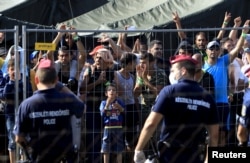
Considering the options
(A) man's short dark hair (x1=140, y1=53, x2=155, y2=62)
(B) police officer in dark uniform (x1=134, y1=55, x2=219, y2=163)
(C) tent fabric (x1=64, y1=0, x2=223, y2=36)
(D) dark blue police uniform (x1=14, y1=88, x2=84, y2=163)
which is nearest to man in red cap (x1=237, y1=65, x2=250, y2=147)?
(B) police officer in dark uniform (x1=134, y1=55, x2=219, y2=163)

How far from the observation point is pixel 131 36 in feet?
44.8

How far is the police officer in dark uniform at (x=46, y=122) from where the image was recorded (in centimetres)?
900

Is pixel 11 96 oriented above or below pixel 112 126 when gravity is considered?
above

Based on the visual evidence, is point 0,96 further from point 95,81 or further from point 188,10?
point 188,10

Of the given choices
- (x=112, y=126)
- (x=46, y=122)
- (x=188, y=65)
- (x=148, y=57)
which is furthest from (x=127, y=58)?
(x=46, y=122)

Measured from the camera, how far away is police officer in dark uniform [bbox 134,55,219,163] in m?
8.96

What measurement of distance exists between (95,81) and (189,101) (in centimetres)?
281

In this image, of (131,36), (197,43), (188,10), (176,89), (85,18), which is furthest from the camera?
(85,18)

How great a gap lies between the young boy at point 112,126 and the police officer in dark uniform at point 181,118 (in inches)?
102

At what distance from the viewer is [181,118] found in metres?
9.05

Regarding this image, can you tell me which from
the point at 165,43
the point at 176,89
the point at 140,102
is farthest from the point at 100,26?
the point at 176,89

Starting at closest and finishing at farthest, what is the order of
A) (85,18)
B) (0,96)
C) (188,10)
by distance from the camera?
(0,96) < (188,10) < (85,18)

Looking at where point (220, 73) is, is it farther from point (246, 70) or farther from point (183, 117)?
point (183, 117)

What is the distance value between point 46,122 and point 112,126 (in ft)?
9.07
